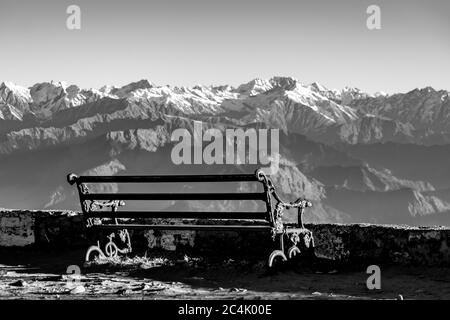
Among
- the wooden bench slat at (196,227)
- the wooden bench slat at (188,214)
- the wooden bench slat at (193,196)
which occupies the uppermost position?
the wooden bench slat at (193,196)

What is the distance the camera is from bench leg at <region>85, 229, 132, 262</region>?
857 centimetres

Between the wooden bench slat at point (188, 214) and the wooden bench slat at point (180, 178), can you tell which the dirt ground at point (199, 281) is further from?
the wooden bench slat at point (180, 178)

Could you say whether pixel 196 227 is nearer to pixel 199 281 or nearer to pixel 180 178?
pixel 180 178

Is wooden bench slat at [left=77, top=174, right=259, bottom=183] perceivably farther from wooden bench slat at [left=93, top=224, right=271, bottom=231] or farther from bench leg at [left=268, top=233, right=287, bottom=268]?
bench leg at [left=268, top=233, right=287, bottom=268]

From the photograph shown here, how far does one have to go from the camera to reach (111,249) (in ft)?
29.3

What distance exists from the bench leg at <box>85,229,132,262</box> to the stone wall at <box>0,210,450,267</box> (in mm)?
217

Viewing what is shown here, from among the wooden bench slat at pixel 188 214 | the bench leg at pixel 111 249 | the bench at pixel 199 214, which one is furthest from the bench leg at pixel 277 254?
the bench leg at pixel 111 249

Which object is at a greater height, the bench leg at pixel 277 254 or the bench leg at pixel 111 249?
the bench leg at pixel 277 254

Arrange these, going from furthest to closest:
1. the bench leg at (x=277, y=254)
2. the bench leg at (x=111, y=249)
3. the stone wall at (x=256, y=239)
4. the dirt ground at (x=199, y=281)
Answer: the bench leg at (x=111, y=249) < the stone wall at (x=256, y=239) < the bench leg at (x=277, y=254) < the dirt ground at (x=199, y=281)

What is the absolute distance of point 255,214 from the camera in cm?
734

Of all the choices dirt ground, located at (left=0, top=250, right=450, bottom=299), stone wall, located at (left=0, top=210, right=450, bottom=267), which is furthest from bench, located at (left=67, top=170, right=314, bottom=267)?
dirt ground, located at (left=0, top=250, right=450, bottom=299)

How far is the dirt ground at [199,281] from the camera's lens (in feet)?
19.2
